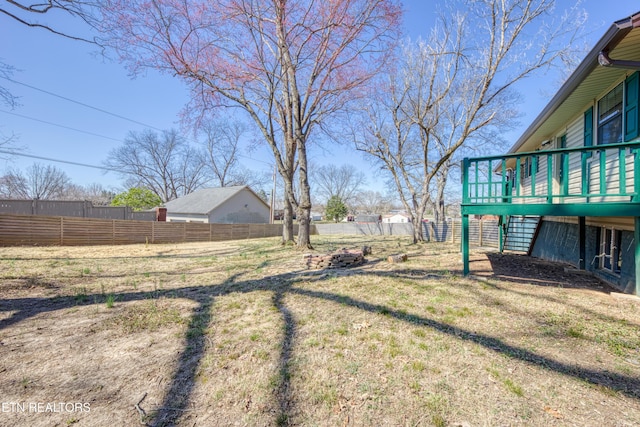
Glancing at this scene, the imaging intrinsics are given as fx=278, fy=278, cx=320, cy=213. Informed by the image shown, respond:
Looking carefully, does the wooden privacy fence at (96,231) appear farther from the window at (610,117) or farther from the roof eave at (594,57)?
the window at (610,117)

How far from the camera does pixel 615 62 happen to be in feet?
12.7

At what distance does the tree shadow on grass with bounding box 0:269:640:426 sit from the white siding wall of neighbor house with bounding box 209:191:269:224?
60.9 feet

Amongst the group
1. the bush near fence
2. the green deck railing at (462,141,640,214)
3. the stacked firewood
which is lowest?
the stacked firewood

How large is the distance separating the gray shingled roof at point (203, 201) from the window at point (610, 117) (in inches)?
851

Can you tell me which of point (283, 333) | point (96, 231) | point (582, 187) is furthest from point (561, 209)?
point (96, 231)

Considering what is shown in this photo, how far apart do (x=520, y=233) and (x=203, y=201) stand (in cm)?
2236

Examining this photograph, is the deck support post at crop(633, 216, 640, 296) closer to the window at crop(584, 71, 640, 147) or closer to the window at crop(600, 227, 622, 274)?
the window at crop(600, 227, 622, 274)

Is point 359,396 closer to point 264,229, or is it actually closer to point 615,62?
point 615,62

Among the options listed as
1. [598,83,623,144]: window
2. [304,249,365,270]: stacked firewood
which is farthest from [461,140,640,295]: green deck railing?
[304,249,365,270]: stacked firewood

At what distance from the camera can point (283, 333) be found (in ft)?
9.70

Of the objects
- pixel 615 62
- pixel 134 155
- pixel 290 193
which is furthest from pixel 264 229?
pixel 134 155

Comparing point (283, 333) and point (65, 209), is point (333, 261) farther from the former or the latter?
point (65, 209)

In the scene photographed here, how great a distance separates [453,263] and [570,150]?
130 inches

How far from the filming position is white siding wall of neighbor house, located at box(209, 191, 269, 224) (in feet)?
74.9
